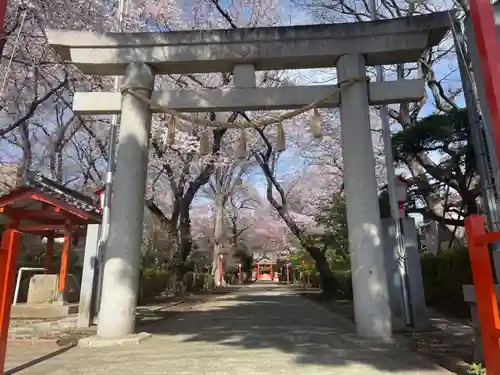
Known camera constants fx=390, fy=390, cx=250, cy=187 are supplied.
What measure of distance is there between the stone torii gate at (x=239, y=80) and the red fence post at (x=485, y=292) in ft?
10.6

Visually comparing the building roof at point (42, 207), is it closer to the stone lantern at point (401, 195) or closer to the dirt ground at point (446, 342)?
the stone lantern at point (401, 195)

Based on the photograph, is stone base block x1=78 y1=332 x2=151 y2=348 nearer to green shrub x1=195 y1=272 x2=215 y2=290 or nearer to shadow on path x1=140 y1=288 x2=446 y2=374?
shadow on path x1=140 y1=288 x2=446 y2=374

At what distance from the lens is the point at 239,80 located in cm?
743

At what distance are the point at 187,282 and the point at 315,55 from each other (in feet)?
63.4

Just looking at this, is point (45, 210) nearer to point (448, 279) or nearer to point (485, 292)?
→ point (485, 292)

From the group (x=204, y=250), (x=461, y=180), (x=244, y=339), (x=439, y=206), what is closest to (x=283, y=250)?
(x=204, y=250)

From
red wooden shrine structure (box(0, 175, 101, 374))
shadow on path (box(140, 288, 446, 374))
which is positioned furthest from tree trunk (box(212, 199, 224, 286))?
shadow on path (box(140, 288, 446, 374))

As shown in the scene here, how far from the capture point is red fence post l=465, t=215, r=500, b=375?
321 centimetres

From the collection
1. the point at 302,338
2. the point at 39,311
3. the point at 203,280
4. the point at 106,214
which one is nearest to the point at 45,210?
the point at 39,311

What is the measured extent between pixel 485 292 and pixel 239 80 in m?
5.51

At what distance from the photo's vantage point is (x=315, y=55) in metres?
7.27

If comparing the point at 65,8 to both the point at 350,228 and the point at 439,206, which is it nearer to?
the point at 350,228

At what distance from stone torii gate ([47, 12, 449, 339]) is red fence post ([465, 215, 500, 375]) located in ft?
10.6

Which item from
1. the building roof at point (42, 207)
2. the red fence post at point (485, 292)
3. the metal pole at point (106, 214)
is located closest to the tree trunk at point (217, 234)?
the building roof at point (42, 207)
